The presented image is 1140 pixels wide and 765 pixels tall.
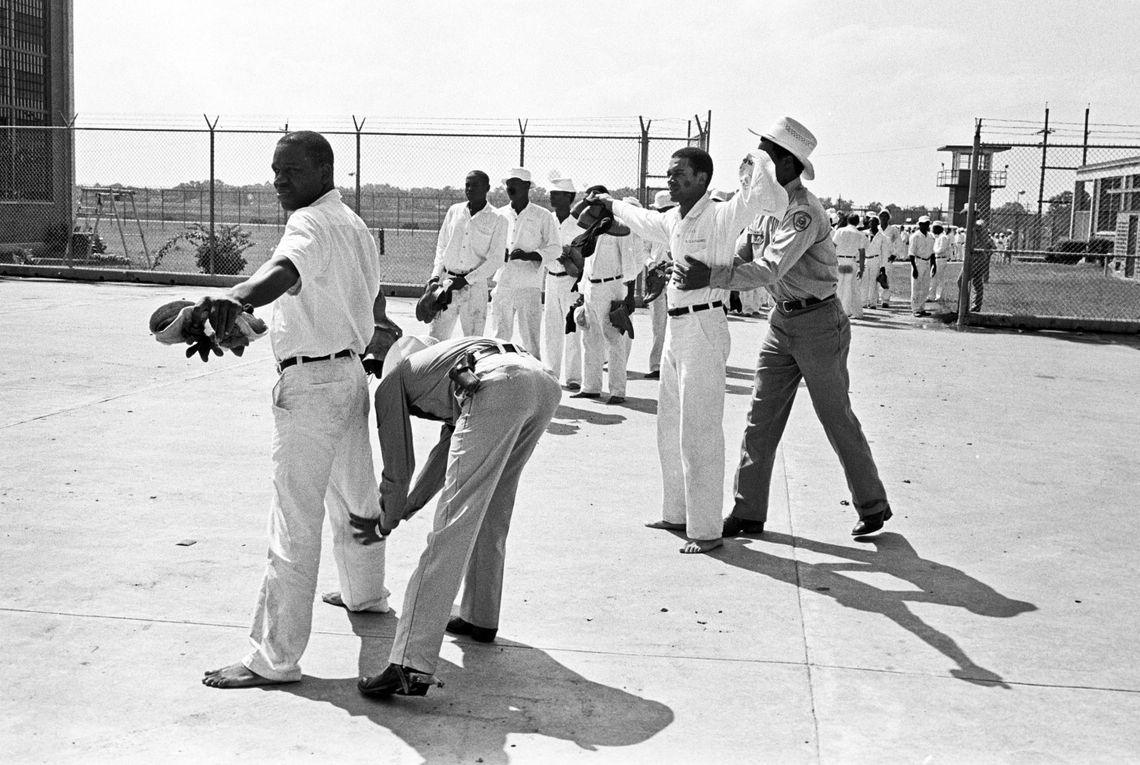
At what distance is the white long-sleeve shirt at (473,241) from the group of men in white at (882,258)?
1074cm

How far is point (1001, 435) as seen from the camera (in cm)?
1046

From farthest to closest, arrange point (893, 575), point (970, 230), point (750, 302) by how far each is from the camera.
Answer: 1. point (750, 302)
2. point (970, 230)
3. point (893, 575)

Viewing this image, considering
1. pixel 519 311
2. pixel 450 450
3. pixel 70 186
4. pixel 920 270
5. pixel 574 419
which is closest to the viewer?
pixel 450 450

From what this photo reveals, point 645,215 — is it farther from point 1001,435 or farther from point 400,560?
point 1001,435

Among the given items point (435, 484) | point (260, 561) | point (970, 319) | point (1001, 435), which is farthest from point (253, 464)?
point (970, 319)

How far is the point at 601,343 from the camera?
12.1 m

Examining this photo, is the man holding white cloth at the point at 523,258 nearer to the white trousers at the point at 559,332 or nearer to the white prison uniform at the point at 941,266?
the white trousers at the point at 559,332

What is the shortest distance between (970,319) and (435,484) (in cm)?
1684

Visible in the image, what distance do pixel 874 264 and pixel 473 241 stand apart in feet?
48.9

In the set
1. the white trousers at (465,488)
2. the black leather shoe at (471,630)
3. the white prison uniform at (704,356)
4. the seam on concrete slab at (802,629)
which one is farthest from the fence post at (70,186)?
the white trousers at (465,488)

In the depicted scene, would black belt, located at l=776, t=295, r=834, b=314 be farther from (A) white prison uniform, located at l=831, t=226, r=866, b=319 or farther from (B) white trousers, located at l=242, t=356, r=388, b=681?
(A) white prison uniform, located at l=831, t=226, r=866, b=319

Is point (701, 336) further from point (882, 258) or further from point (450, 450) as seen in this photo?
point (882, 258)

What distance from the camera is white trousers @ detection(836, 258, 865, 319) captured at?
21.2 m

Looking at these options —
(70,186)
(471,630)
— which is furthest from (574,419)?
(70,186)
